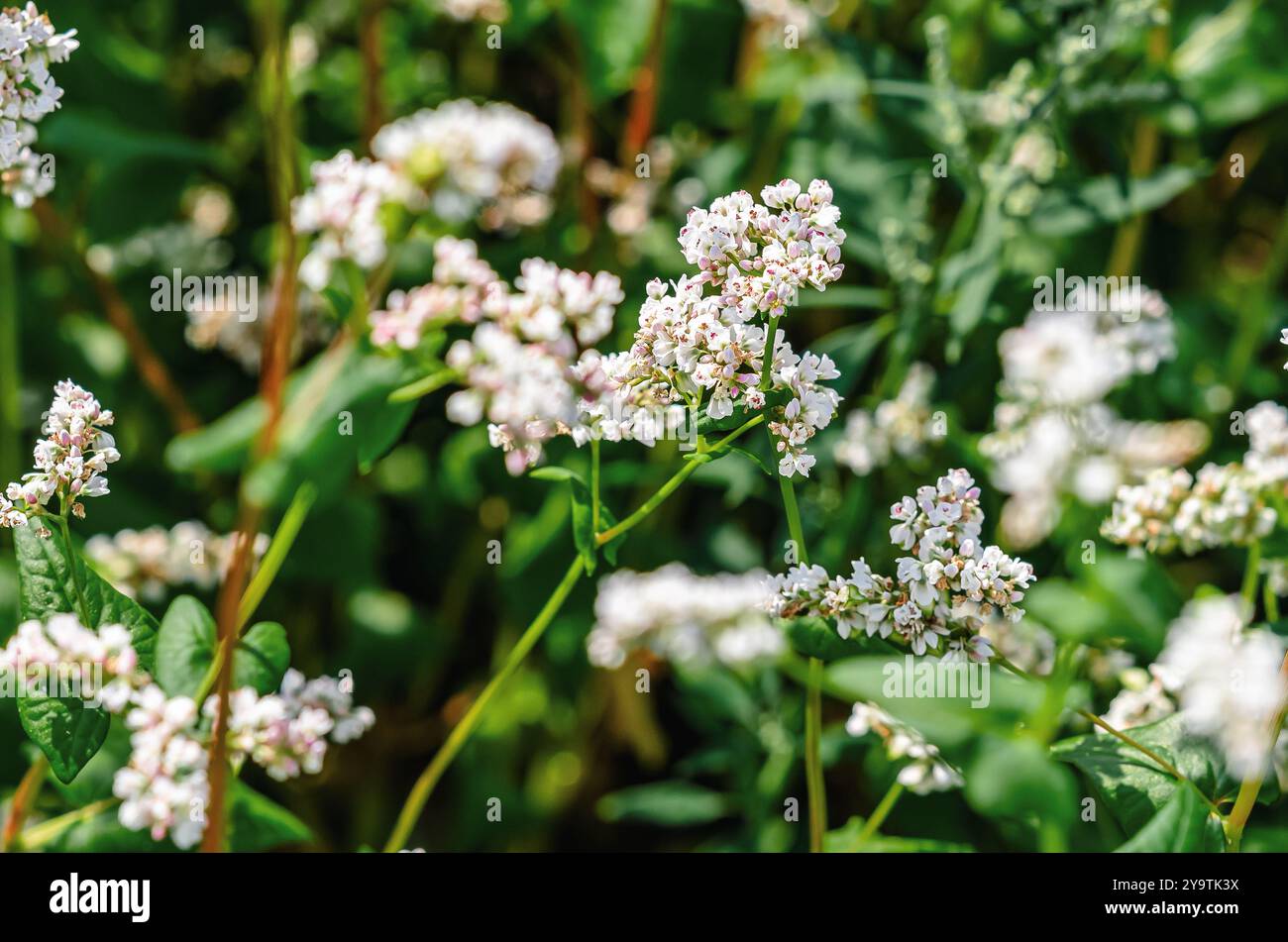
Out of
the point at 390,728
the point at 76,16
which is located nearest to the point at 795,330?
the point at 390,728

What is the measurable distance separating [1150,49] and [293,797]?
1.29 meters

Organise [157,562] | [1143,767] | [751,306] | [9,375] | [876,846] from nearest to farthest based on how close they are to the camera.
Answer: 1. [751,306]
2. [1143,767]
3. [876,846]
4. [157,562]
5. [9,375]

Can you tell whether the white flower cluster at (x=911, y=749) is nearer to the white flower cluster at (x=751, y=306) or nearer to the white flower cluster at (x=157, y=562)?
the white flower cluster at (x=751, y=306)

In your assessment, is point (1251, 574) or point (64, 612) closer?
point (64, 612)

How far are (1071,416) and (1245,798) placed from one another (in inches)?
13.1

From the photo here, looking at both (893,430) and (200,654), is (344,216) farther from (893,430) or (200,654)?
(893,430)

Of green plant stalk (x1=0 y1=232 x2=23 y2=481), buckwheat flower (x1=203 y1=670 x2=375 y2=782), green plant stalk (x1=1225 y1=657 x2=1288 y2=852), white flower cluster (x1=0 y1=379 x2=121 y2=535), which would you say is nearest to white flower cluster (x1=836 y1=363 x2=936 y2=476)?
green plant stalk (x1=1225 y1=657 x2=1288 y2=852)

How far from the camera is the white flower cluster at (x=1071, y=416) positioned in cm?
96

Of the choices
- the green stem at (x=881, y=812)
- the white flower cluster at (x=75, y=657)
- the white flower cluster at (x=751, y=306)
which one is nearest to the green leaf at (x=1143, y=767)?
the green stem at (x=881, y=812)

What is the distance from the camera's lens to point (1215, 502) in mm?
856

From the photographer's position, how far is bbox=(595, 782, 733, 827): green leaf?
1.25m

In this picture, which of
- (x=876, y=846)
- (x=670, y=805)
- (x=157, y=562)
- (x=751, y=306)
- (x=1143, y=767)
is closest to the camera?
(x=751, y=306)

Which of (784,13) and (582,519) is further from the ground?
(784,13)

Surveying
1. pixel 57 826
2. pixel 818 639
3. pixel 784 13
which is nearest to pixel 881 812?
pixel 818 639
